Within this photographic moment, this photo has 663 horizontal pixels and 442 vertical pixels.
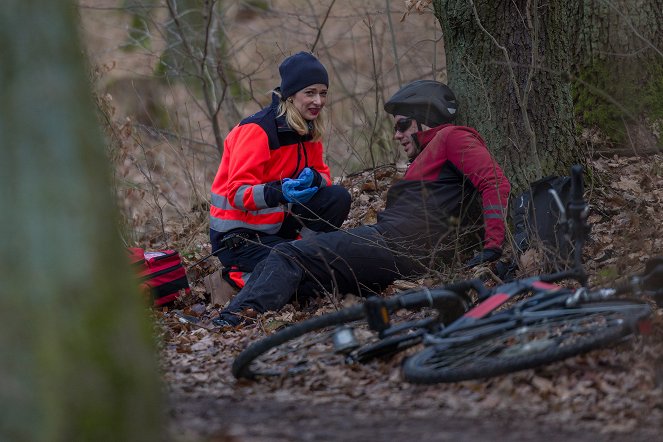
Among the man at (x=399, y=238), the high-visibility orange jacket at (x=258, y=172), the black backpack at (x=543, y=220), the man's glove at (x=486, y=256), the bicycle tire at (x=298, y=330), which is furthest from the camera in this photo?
the high-visibility orange jacket at (x=258, y=172)

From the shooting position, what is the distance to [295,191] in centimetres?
634

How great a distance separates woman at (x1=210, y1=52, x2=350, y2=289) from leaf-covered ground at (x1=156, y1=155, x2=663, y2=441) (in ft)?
4.81

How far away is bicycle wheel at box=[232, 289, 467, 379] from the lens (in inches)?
160

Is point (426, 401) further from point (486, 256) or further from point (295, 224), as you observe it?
point (295, 224)

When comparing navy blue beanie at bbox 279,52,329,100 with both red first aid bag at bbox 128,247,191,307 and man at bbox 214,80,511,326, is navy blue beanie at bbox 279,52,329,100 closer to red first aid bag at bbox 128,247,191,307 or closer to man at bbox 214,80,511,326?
man at bbox 214,80,511,326

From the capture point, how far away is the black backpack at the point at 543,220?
535 cm

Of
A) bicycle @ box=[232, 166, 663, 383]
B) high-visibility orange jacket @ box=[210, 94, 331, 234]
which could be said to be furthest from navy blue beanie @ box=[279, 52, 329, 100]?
bicycle @ box=[232, 166, 663, 383]

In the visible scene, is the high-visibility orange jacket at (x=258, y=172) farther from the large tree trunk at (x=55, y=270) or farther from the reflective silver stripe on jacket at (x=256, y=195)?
the large tree trunk at (x=55, y=270)

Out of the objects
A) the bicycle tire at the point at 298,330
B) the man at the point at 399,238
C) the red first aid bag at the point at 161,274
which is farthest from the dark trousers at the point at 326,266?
the bicycle tire at the point at 298,330

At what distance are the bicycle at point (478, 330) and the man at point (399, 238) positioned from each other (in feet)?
4.53

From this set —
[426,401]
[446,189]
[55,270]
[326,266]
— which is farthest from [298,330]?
[446,189]

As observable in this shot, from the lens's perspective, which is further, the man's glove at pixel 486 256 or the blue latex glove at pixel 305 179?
the blue latex glove at pixel 305 179

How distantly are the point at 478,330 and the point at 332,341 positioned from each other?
28.9 inches

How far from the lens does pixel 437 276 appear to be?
5.73m
